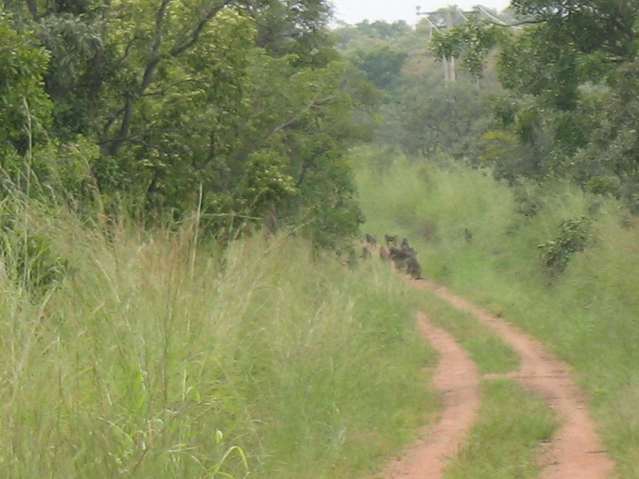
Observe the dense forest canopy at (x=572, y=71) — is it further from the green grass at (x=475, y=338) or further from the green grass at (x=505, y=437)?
the green grass at (x=505, y=437)

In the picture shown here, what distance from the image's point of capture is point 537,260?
2152 centimetres

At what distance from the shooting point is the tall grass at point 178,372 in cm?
534

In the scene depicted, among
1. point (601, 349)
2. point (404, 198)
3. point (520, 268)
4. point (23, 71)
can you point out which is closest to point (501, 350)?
point (601, 349)

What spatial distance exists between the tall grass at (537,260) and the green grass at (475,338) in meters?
0.58

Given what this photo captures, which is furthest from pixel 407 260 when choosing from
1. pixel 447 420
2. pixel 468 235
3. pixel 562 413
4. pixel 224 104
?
pixel 447 420

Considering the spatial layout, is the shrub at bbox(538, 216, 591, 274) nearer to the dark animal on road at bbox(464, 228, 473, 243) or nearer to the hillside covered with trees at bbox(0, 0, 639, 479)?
the hillside covered with trees at bbox(0, 0, 639, 479)

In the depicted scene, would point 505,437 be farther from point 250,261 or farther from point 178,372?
point 178,372

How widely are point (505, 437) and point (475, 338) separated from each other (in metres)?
6.29

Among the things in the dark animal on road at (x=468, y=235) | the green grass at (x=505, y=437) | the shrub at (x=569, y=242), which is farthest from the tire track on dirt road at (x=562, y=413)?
the dark animal on road at (x=468, y=235)

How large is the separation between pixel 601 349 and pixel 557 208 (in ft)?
36.8

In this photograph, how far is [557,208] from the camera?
23.2 metres

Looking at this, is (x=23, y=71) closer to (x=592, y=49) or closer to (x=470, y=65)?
(x=470, y=65)

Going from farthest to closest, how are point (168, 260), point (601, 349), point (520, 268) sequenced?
point (520, 268) → point (601, 349) → point (168, 260)

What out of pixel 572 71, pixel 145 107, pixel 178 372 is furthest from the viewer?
pixel 572 71
